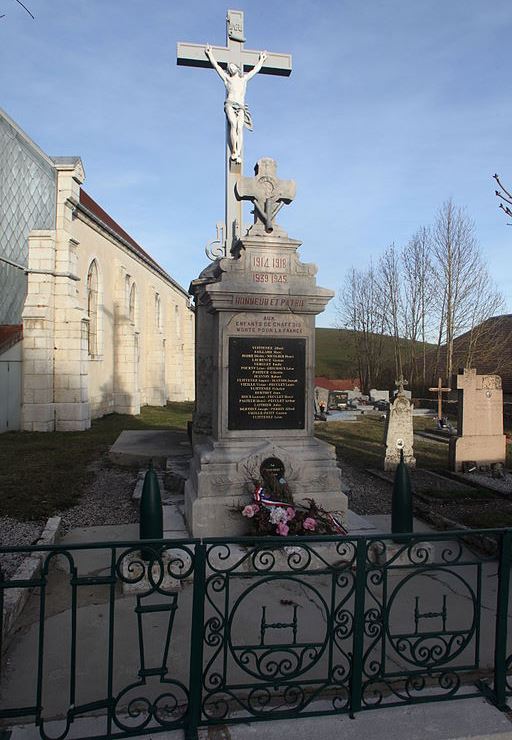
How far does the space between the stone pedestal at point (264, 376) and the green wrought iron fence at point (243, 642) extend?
74 centimetres

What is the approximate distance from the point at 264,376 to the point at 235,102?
677cm

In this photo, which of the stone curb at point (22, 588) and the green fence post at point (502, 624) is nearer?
the green fence post at point (502, 624)

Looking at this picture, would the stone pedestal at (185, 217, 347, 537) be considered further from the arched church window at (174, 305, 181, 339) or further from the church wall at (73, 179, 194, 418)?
the arched church window at (174, 305, 181, 339)

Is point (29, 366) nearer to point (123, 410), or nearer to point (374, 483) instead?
point (123, 410)

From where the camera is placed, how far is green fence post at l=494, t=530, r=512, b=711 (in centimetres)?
273

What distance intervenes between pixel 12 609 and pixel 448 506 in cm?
593

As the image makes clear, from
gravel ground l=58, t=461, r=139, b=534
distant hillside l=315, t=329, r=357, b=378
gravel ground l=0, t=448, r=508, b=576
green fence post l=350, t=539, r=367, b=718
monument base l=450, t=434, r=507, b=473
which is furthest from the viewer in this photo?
distant hillside l=315, t=329, r=357, b=378

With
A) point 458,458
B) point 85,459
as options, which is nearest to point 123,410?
point 85,459

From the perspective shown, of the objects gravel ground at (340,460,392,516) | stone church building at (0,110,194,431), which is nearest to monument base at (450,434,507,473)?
gravel ground at (340,460,392,516)

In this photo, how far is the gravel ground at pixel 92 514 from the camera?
5.82 m

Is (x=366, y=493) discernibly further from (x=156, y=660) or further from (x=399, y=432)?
(x=156, y=660)

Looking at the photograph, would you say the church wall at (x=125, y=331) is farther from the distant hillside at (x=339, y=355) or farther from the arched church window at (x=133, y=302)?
the distant hillside at (x=339, y=355)

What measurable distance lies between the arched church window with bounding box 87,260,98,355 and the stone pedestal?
52.0 feet

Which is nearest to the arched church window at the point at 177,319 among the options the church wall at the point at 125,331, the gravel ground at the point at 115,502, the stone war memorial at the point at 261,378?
the church wall at the point at 125,331
